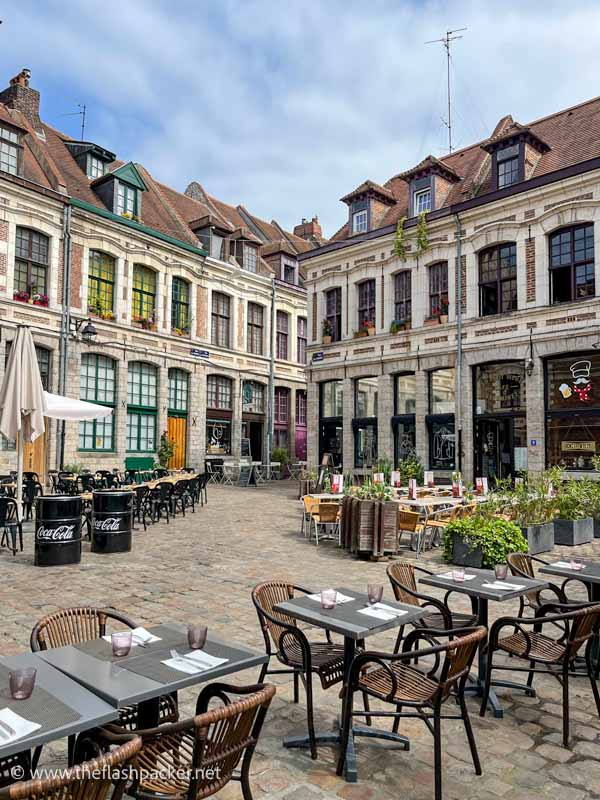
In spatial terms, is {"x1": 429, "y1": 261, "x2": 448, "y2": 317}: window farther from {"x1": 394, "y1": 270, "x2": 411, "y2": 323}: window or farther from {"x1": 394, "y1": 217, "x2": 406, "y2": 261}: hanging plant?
{"x1": 394, "y1": 217, "x2": 406, "y2": 261}: hanging plant

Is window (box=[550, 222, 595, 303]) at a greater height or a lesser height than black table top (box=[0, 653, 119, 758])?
greater

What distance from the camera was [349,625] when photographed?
360 cm

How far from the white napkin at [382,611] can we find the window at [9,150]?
1910 centimetres

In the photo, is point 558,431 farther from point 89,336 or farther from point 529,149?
point 89,336

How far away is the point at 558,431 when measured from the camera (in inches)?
678

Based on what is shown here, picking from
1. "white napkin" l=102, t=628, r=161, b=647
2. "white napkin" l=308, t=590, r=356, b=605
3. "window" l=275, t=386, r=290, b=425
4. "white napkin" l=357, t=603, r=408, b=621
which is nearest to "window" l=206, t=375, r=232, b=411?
"window" l=275, t=386, r=290, b=425

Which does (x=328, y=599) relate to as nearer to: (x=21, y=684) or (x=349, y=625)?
(x=349, y=625)

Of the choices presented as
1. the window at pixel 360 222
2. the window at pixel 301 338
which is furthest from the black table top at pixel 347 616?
the window at pixel 301 338

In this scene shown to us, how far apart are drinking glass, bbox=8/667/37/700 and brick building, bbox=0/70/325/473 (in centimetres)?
1714

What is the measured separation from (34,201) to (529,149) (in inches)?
595

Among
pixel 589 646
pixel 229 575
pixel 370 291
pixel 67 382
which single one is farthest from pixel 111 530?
pixel 370 291

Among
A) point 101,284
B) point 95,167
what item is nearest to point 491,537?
point 101,284

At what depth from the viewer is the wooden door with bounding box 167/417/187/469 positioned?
24.0m

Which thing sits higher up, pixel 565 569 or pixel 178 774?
pixel 565 569
